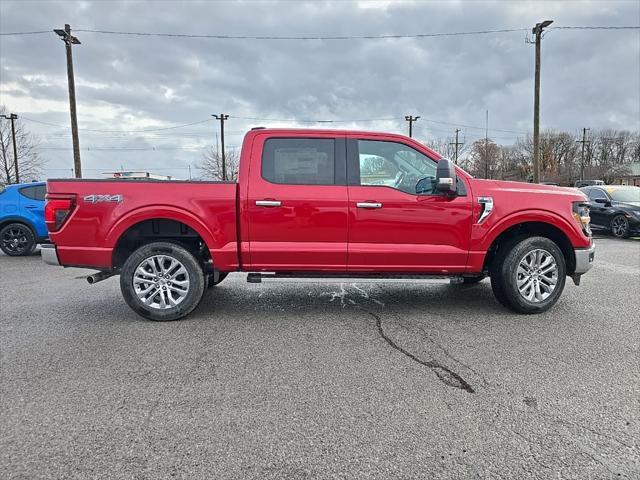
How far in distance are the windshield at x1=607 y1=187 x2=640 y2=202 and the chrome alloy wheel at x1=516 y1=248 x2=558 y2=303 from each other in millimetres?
10601

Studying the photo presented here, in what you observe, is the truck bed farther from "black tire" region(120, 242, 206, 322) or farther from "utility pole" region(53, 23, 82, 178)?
"utility pole" region(53, 23, 82, 178)

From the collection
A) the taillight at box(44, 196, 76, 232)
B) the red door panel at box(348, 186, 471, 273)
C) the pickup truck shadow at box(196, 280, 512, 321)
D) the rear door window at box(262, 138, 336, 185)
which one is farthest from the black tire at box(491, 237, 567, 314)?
the taillight at box(44, 196, 76, 232)

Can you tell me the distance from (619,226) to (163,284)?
13.4 m

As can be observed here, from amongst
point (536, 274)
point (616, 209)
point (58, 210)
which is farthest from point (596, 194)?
point (58, 210)

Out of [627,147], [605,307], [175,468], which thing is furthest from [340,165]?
[627,147]

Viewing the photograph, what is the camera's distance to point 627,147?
83.9m

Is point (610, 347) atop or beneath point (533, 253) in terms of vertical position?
beneath

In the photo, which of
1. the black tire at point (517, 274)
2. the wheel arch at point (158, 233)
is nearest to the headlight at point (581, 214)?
the black tire at point (517, 274)

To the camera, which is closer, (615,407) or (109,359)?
(615,407)

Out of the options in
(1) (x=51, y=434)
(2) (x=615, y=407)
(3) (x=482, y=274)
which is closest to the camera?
(1) (x=51, y=434)

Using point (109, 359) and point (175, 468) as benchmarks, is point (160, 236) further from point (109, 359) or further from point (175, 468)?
point (175, 468)

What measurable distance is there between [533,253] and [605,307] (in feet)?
4.38

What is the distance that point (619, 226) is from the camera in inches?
505

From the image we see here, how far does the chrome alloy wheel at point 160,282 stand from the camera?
463 cm
